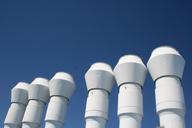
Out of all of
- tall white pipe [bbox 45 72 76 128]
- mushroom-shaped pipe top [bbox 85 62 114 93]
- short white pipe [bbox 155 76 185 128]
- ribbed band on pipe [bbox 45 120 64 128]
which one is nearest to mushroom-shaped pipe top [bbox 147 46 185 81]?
short white pipe [bbox 155 76 185 128]

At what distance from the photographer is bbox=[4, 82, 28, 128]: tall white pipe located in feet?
133

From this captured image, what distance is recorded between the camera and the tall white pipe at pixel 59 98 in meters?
34.9

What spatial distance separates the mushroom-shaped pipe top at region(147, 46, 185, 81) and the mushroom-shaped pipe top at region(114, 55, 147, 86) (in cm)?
176

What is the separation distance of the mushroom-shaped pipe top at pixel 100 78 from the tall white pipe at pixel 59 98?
4810 millimetres

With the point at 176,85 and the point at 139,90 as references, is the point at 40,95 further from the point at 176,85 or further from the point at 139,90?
the point at 176,85

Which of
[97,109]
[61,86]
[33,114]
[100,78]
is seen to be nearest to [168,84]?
[97,109]

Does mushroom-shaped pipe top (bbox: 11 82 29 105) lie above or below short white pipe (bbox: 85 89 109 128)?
above

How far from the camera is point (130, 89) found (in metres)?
29.4

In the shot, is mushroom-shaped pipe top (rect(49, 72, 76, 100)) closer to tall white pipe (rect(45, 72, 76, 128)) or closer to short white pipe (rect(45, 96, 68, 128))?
tall white pipe (rect(45, 72, 76, 128))

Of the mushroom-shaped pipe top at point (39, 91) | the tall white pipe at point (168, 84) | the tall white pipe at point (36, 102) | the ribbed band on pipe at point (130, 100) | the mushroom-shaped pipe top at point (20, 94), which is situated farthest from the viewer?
the mushroom-shaped pipe top at point (20, 94)

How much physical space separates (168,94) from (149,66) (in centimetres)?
477

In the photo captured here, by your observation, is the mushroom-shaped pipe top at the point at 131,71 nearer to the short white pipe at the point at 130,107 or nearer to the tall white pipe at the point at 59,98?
the short white pipe at the point at 130,107

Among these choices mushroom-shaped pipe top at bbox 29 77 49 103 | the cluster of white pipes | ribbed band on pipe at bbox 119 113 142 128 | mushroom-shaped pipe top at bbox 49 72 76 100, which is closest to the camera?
the cluster of white pipes

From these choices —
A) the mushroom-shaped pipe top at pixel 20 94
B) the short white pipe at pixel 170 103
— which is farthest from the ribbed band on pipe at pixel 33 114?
the short white pipe at pixel 170 103
